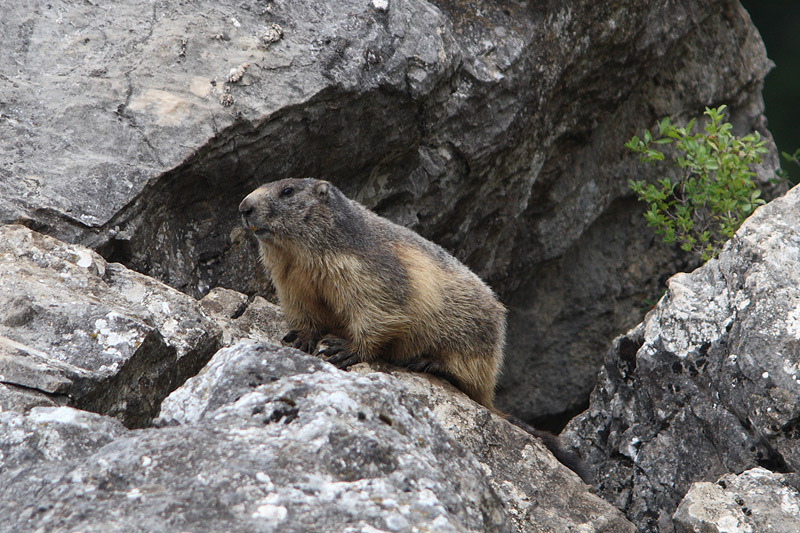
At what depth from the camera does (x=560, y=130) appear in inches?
301

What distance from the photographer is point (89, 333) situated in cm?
417

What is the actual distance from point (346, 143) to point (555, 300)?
3.11 metres

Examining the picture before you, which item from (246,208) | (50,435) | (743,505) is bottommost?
(50,435)

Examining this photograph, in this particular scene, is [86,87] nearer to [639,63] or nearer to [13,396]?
[13,396]

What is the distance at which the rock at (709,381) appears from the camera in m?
4.06


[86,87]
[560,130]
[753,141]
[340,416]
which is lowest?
[86,87]

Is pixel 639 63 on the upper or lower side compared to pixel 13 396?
upper

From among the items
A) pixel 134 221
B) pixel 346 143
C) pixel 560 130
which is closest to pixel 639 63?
pixel 560 130

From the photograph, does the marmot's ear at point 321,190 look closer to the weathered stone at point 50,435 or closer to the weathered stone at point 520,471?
the weathered stone at point 520,471

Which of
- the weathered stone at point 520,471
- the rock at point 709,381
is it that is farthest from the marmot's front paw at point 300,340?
the rock at point 709,381

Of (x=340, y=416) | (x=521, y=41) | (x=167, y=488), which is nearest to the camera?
(x=167, y=488)

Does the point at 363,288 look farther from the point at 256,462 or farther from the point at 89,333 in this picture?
the point at 256,462

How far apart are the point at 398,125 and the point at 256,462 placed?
4178 mm

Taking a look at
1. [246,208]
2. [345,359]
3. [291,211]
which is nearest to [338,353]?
[345,359]
